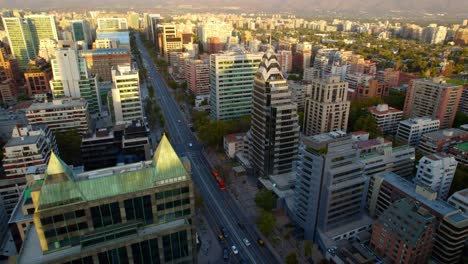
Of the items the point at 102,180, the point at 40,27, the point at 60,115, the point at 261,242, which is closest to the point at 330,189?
the point at 261,242

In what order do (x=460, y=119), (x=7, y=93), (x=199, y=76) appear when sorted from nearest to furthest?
(x=460, y=119), (x=7, y=93), (x=199, y=76)

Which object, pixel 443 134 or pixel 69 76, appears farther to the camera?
pixel 69 76

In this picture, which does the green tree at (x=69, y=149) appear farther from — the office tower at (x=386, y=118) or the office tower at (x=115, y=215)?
the office tower at (x=386, y=118)

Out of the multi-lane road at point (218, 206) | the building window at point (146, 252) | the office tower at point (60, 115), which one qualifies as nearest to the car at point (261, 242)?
the multi-lane road at point (218, 206)

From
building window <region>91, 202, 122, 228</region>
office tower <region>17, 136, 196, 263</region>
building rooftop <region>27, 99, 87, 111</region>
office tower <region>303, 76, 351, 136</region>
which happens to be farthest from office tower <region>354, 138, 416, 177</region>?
building rooftop <region>27, 99, 87, 111</region>

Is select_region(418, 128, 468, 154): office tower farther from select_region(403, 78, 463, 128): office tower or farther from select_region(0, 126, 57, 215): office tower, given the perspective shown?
select_region(0, 126, 57, 215): office tower

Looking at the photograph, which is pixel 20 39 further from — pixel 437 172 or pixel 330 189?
pixel 437 172
